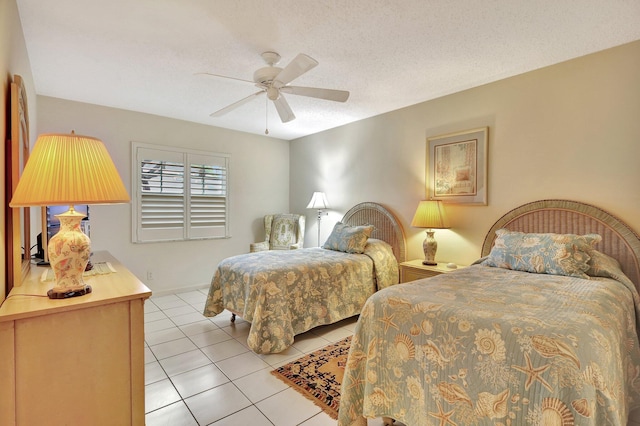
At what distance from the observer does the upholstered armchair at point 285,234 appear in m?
4.98

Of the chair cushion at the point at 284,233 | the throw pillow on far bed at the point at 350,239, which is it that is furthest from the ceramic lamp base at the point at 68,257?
the chair cushion at the point at 284,233

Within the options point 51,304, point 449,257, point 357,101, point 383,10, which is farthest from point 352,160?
point 51,304

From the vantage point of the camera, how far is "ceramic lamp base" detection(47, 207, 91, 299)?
1.31m

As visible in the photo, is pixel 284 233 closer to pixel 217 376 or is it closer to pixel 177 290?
pixel 177 290

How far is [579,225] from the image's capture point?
2.58m

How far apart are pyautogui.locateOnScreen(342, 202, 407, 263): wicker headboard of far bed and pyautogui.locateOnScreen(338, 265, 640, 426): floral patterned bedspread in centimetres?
181

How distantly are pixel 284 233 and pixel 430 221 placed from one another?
8.10 feet

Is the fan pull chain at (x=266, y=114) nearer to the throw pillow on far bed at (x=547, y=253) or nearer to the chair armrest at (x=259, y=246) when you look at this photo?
the chair armrest at (x=259, y=246)

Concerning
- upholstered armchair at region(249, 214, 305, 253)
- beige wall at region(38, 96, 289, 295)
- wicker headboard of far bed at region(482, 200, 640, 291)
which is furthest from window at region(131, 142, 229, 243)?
wicker headboard of far bed at region(482, 200, 640, 291)

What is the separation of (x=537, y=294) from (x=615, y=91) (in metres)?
1.93

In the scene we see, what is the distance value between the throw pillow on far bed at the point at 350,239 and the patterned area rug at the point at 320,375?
3.93 ft

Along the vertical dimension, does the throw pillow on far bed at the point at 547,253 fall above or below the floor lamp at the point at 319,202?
below

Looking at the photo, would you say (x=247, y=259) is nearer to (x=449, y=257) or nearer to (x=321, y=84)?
(x=321, y=84)

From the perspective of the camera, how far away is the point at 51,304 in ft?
4.04
